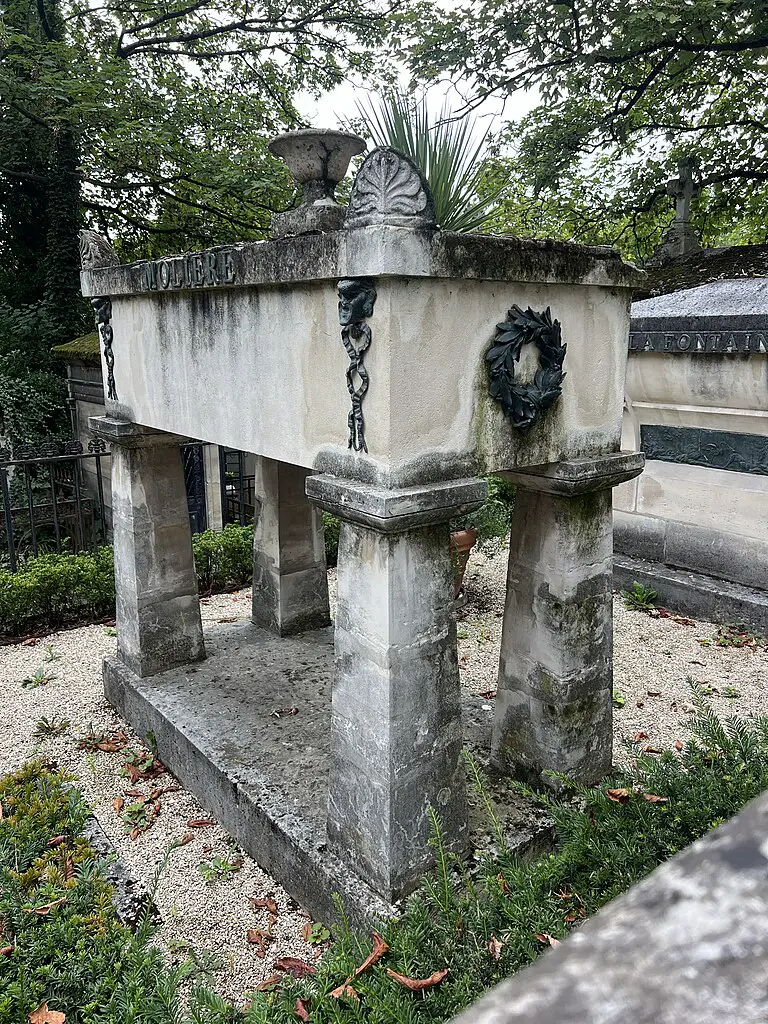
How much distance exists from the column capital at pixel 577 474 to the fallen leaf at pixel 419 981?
1998 mm

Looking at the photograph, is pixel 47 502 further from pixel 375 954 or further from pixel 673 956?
pixel 673 956

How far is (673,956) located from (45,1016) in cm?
296

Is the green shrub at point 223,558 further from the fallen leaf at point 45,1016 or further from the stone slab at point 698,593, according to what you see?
the fallen leaf at point 45,1016

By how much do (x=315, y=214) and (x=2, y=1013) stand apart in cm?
316

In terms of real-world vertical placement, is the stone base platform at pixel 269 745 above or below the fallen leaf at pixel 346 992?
below

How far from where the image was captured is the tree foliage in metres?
8.93

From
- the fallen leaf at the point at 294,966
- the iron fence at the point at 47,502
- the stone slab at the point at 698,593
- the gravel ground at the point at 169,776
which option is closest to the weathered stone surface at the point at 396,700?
the fallen leaf at the point at 294,966

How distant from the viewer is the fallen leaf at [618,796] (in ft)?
10.8

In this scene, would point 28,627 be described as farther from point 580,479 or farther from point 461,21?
point 461,21

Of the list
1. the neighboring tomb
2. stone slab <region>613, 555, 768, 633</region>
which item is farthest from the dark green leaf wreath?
stone slab <region>613, 555, 768, 633</region>

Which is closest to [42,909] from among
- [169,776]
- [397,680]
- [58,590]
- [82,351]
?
[169,776]

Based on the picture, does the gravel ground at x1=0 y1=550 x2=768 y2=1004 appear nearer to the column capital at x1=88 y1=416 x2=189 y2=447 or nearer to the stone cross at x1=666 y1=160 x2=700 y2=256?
the column capital at x1=88 y1=416 x2=189 y2=447

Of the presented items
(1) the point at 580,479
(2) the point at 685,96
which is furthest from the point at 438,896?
(2) the point at 685,96

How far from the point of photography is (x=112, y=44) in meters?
11.4
